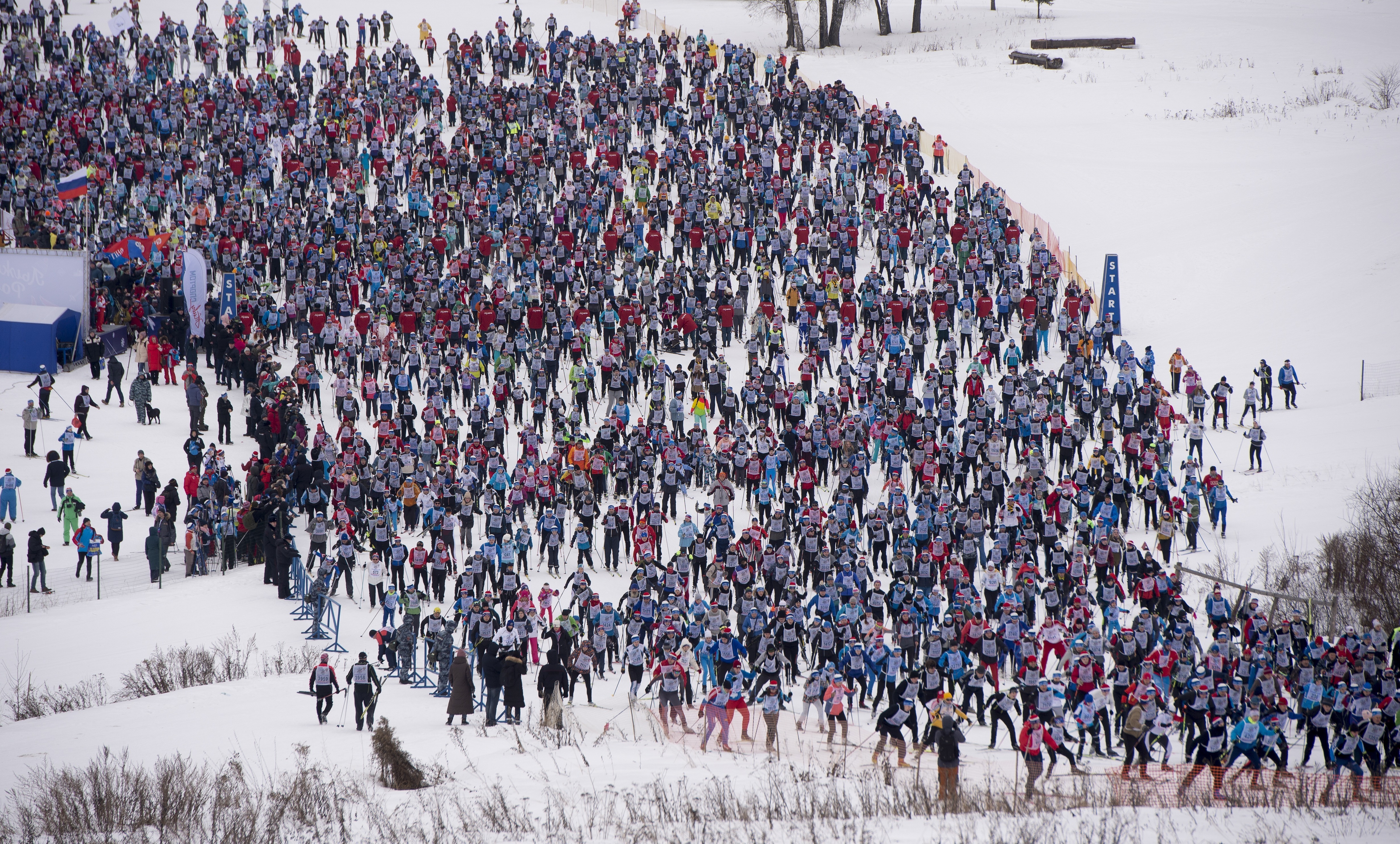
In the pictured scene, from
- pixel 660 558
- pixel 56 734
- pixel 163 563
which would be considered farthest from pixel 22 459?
pixel 660 558

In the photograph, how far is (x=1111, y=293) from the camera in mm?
31422

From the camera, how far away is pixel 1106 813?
14383 mm

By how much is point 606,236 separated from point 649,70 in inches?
379

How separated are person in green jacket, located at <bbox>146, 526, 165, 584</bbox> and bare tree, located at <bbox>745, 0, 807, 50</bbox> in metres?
35.8

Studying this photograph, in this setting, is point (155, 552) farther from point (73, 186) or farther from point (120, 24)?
point (120, 24)

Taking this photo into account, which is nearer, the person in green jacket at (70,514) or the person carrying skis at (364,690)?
the person carrying skis at (364,690)

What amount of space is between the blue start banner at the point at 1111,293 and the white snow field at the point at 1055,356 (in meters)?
0.76

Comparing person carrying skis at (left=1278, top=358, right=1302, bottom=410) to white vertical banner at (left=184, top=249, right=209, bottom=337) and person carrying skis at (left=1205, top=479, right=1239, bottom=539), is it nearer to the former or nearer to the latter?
person carrying skis at (left=1205, top=479, right=1239, bottom=539)

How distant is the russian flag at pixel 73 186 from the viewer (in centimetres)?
3375

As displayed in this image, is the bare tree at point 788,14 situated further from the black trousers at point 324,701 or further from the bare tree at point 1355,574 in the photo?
the black trousers at point 324,701

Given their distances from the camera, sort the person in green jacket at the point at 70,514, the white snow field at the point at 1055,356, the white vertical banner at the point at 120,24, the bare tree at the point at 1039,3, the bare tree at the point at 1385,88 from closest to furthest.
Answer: the white snow field at the point at 1055,356
the person in green jacket at the point at 70,514
the bare tree at the point at 1385,88
the white vertical banner at the point at 120,24
the bare tree at the point at 1039,3

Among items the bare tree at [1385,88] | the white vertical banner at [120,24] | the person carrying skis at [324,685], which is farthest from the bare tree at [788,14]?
the person carrying skis at [324,685]

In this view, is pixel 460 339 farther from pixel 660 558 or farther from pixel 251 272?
pixel 660 558

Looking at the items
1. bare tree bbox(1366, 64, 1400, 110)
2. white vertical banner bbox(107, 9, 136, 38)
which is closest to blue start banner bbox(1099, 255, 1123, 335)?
bare tree bbox(1366, 64, 1400, 110)
